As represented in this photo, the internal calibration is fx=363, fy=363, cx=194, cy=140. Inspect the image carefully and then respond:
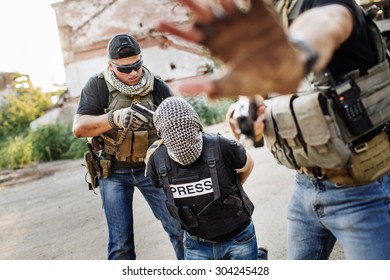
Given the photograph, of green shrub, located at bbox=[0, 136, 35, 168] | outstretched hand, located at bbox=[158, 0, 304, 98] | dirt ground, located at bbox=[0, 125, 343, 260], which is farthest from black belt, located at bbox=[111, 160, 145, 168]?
green shrub, located at bbox=[0, 136, 35, 168]

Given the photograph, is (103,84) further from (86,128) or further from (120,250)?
(120,250)

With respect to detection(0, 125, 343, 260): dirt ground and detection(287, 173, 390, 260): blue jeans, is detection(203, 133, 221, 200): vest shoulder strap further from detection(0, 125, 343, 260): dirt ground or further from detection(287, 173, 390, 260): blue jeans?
detection(0, 125, 343, 260): dirt ground

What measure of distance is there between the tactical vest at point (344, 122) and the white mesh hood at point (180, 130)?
47 centimetres

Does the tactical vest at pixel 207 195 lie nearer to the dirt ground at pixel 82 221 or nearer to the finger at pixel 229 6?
the dirt ground at pixel 82 221

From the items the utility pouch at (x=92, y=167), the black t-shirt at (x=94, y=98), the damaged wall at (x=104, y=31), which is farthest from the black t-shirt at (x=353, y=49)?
the damaged wall at (x=104, y=31)

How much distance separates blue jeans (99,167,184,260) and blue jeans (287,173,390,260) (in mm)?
864

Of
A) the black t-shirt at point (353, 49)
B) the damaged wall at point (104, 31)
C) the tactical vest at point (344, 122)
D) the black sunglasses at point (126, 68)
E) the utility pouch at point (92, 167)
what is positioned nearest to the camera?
the black t-shirt at point (353, 49)

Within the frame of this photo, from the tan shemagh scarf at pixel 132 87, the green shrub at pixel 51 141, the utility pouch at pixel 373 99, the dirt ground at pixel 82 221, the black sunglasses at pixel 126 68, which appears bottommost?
the green shrub at pixel 51 141

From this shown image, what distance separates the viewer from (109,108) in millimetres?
1784

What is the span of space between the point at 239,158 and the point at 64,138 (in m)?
4.71

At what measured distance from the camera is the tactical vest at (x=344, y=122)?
85 centimetres

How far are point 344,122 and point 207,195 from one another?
64 cm

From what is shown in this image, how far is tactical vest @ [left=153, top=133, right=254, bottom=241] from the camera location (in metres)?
1.37
